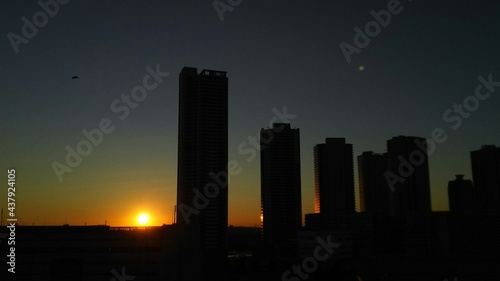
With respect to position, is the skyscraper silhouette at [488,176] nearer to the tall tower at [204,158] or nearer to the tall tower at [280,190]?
the tall tower at [280,190]

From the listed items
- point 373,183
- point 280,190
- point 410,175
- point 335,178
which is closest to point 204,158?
point 280,190

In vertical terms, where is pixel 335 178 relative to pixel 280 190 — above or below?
above

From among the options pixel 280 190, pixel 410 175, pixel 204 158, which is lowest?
pixel 280 190

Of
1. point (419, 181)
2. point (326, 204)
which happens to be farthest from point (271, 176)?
point (419, 181)

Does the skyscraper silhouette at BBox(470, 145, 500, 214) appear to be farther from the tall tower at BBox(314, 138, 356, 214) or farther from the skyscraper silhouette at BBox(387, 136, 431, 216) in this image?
the tall tower at BBox(314, 138, 356, 214)

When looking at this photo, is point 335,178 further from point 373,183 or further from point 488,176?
point 488,176

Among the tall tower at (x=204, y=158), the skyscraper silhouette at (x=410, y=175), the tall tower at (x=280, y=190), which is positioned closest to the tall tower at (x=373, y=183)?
the skyscraper silhouette at (x=410, y=175)
